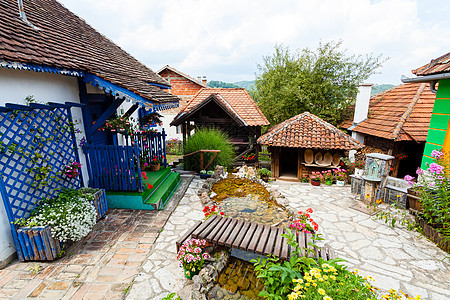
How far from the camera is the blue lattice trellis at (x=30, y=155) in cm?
327

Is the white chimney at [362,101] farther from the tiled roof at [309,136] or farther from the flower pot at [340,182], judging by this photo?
the flower pot at [340,182]

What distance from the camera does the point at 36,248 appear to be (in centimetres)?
340

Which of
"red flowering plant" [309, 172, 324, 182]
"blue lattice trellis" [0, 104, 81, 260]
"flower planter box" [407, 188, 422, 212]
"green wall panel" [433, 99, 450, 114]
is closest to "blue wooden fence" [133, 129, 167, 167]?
"blue lattice trellis" [0, 104, 81, 260]

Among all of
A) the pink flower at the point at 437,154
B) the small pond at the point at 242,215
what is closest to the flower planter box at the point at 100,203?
the small pond at the point at 242,215

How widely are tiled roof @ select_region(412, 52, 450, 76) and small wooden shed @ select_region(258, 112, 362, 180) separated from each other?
3.56 metres

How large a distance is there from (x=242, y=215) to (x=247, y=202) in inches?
35.2

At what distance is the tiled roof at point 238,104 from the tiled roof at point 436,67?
6.14m

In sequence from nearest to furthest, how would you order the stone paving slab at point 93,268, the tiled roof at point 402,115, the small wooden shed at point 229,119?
the stone paving slab at point 93,268, the tiled roof at point 402,115, the small wooden shed at point 229,119

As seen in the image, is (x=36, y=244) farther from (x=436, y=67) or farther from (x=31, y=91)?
(x=436, y=67)

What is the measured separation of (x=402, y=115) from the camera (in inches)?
340

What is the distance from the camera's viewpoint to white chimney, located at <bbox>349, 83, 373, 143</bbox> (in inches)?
392

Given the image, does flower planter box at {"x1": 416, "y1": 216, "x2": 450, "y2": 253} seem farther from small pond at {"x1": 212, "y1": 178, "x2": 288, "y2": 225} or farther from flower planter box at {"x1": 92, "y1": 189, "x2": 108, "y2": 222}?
flower planter box at {"x1": 92, "y1": 189, "x2": 108, "y2": 222}

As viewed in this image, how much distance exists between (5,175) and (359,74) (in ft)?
49.6

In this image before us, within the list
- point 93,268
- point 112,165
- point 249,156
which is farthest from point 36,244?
point 249,156
